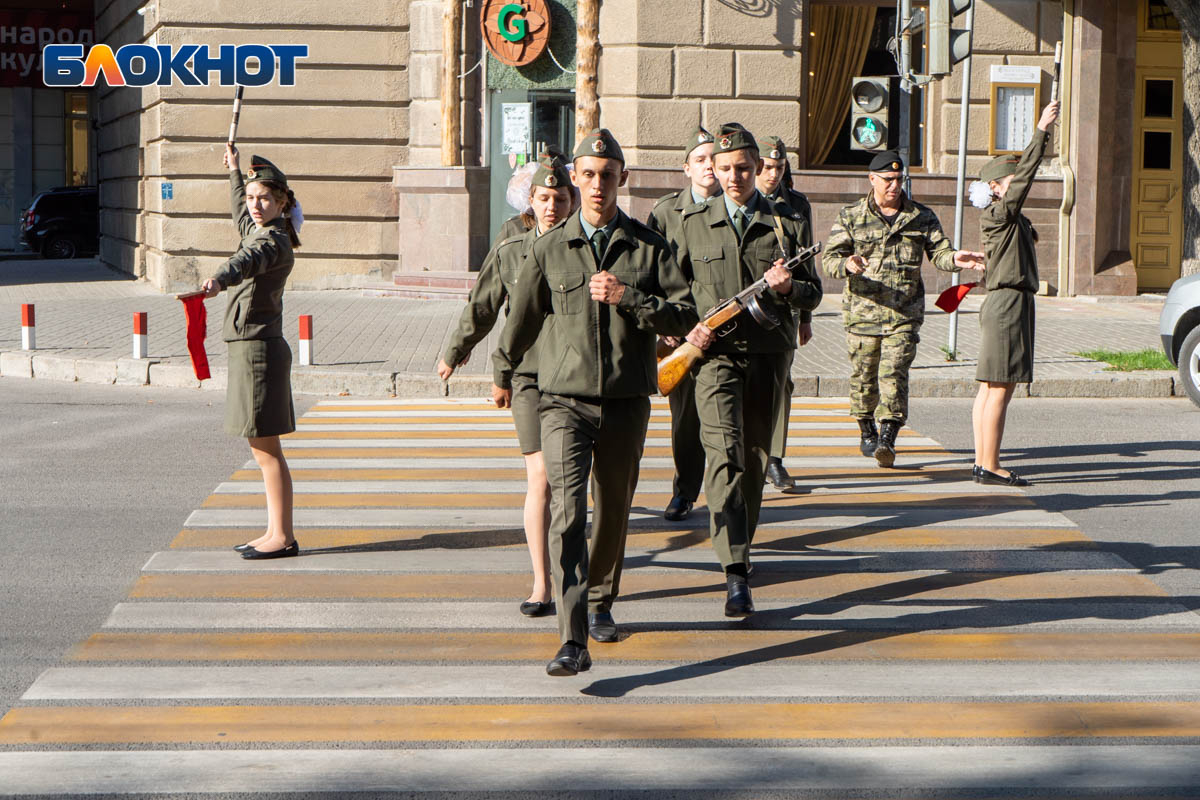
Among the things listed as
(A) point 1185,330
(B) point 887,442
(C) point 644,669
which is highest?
(A) point 1185,330

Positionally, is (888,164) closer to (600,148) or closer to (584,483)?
(600,148)

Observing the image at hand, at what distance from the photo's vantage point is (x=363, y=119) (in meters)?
21.1

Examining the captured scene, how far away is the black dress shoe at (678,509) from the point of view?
7762 millimetres

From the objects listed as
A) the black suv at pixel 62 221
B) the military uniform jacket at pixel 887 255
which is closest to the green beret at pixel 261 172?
the military uniform jacket at pixel 887 255

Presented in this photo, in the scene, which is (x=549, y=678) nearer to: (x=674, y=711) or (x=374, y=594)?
(x=674, y=711)

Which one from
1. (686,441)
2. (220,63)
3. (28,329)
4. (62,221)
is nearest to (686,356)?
(686,441)

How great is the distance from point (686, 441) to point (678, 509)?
15.6 inches

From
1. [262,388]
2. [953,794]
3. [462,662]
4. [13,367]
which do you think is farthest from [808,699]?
[13,367]

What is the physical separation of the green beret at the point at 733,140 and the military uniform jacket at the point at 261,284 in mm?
2067

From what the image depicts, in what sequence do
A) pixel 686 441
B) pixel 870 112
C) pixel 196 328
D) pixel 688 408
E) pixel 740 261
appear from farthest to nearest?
pixel 870 112, pixel 686 441, pixel 688 408, pixel 196 328, pixel 740 261

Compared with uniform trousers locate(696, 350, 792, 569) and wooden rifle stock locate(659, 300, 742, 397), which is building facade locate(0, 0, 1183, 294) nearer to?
uniform trousers locate(696, 350, 792, 569)

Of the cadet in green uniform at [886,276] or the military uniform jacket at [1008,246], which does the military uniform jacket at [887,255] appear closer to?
the cadet in green uniform at [886,276]

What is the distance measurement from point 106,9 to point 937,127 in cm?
1674

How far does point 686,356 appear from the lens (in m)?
5.99
